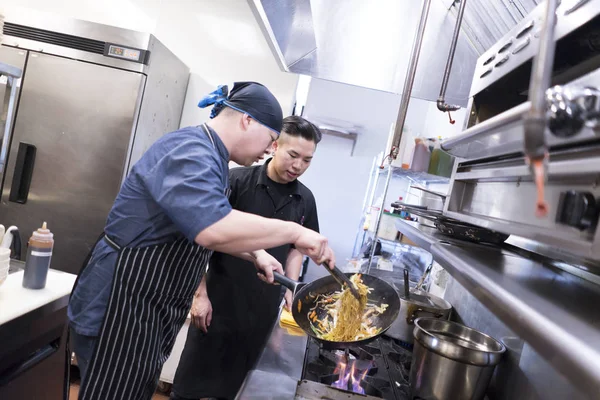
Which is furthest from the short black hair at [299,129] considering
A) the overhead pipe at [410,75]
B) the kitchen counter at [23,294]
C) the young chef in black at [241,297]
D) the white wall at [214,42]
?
the white wall at [214,42]

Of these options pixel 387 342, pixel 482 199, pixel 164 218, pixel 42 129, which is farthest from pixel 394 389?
pixel 42 129

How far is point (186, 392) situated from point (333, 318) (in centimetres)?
84

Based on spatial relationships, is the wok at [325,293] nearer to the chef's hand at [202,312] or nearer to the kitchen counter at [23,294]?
the chef's hand at [202,312]

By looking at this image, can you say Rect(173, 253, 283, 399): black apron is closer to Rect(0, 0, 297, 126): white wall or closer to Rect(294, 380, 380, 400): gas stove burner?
Rect(294, 380, 380, 400): gas stove burner

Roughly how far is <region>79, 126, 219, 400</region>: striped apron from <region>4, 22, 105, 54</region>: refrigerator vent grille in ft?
6.44

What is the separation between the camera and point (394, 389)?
4.91 feet

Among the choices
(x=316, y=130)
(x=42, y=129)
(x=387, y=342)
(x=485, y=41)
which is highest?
(x=485, y=41)

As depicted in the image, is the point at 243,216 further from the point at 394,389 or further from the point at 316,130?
the point at 316,130

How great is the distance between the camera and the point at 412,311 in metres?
1.84

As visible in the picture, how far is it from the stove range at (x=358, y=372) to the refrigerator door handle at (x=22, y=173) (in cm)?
243

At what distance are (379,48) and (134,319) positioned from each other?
7.14 ft

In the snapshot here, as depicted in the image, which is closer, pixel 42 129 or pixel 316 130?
pixel 316 130

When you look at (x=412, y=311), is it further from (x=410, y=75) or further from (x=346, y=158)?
(x=346, y=158)

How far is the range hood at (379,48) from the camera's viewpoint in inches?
99.0
